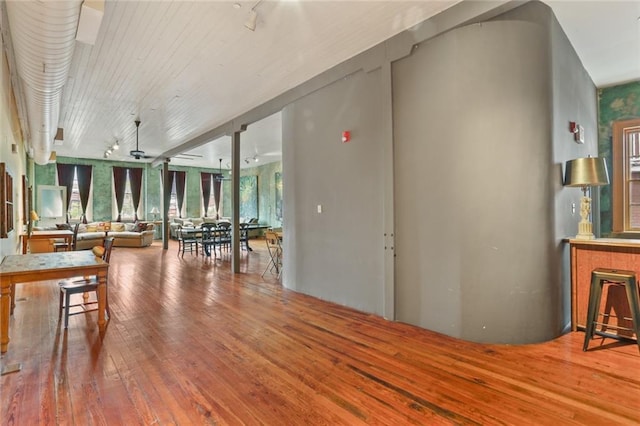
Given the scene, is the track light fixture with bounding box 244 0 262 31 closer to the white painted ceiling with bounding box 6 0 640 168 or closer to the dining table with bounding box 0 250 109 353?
the white painted ceiling with bounding box 6 0 640 168

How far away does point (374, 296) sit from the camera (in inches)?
145

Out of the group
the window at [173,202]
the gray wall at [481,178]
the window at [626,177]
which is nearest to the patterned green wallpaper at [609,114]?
the window at [626,177]

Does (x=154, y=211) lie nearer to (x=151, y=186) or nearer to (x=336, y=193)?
(x=151, y=186)

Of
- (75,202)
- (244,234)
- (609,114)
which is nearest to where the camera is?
(609,114)

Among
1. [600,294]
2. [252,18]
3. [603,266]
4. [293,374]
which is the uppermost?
[252,18]

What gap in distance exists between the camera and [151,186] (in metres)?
12.9

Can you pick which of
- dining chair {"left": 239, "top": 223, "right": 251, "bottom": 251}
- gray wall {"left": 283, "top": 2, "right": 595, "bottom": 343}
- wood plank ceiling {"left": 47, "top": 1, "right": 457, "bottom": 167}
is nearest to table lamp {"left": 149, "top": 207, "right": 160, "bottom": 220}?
dining chair {"left": 239, "top": 223, "right": 251, "bottom": 251}

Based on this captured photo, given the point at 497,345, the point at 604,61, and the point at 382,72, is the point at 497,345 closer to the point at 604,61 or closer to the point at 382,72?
the point at 382,72

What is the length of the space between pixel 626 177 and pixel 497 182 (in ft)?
10.8

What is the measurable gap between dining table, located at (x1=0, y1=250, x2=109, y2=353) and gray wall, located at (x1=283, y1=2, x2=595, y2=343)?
2.97 meters

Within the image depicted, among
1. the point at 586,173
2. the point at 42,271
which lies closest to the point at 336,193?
the point at 586,173

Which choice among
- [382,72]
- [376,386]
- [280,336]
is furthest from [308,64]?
[376,386]

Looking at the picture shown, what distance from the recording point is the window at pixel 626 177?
4.53 metres

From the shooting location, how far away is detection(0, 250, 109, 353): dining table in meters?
2.72
